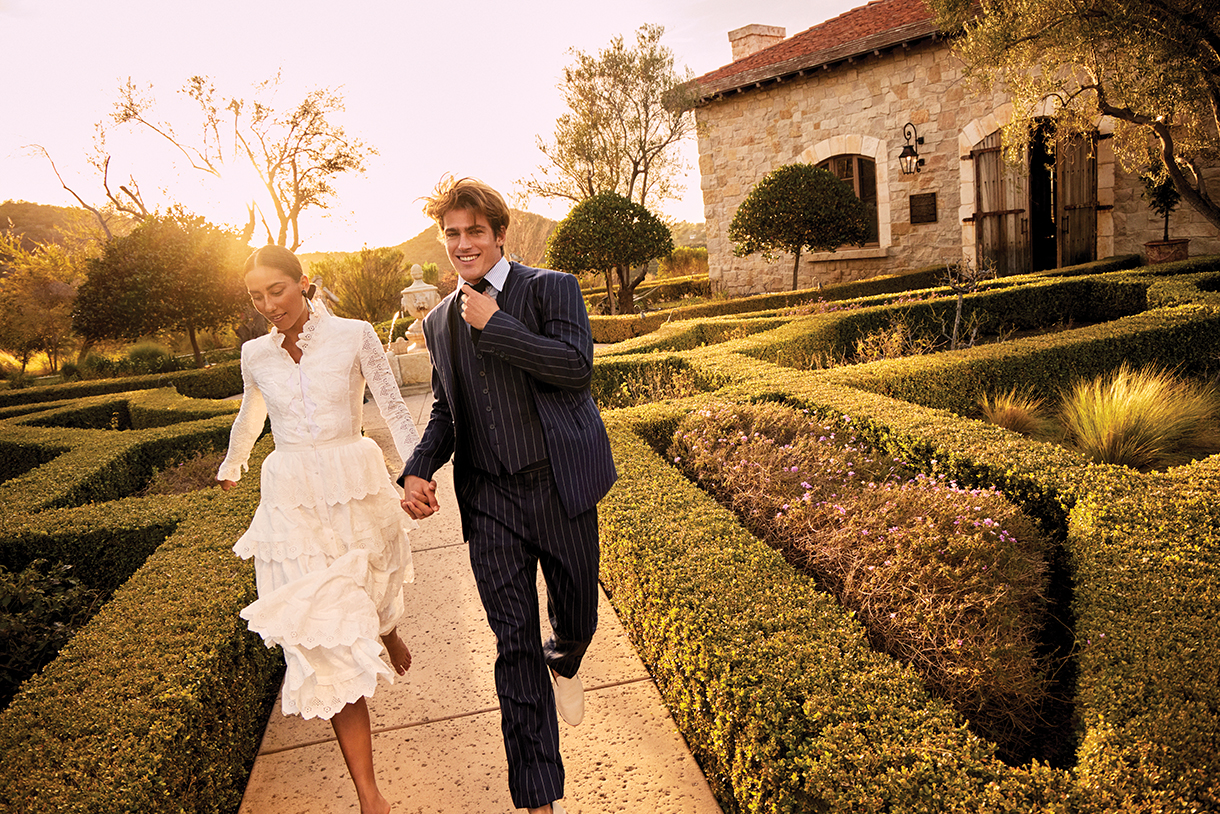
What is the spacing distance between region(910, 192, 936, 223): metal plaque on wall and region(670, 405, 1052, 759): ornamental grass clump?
12418 millimetres

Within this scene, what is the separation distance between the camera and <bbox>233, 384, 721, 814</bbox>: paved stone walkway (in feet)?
7.84

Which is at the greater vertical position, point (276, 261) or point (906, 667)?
point (276, 261)

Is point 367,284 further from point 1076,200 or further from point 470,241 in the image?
point 470,241

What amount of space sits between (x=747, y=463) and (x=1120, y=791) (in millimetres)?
2631

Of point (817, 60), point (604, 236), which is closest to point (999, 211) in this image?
point (817, 60)

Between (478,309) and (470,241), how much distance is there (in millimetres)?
278

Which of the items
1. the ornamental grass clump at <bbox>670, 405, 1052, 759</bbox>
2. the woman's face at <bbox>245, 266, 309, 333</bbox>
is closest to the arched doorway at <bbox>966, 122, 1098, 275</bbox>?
the ornamental grass clump at <bbox>670, 405, 1052, 759</bbox>

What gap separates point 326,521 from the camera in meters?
2.45

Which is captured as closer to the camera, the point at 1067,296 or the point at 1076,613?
the point at 1076,613

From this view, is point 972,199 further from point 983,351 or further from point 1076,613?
point 1076,613

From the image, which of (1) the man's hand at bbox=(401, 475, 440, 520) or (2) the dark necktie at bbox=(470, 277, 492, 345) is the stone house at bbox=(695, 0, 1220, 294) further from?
(1) the man's hand at bbox=(401, 475, 440, 520)

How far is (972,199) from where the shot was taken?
14.3 meters

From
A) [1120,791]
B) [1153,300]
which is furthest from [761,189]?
[1120,791]

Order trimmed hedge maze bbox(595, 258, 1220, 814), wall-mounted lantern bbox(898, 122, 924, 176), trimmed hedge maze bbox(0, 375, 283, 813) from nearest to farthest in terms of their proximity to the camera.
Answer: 1. trimmed hedge maze bbox(595, 258, 1220, 814)
2. trimmed hedge maze bbox(0, 375, 283, 813)
3. wall-mounted lantern bbox(898, 122, 924, 176)
